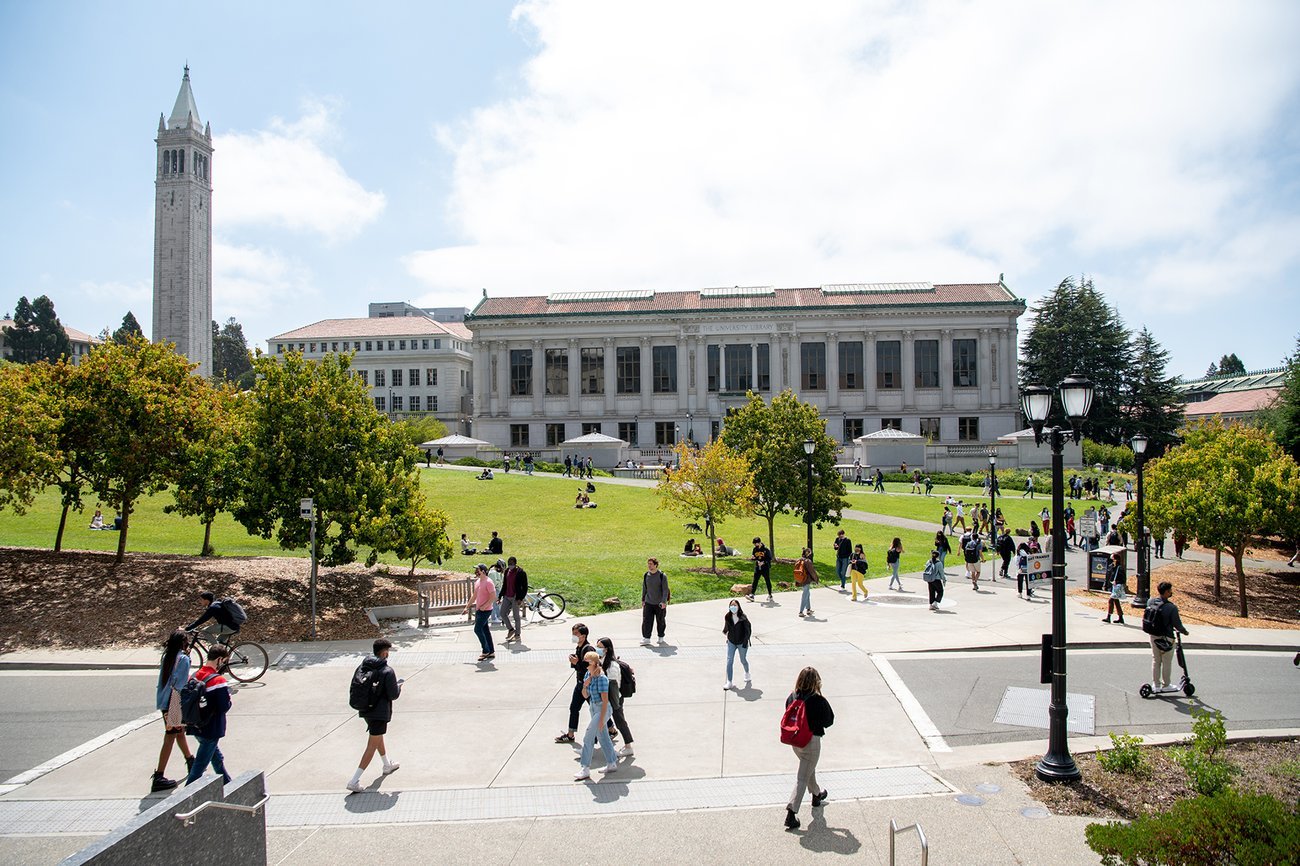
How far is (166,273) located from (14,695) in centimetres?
12232

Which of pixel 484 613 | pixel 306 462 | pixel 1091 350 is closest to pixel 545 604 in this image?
pixel 484 613

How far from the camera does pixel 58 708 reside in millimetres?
12391

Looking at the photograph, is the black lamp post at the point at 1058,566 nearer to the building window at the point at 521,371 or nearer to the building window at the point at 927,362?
the building window at the point at 927,362

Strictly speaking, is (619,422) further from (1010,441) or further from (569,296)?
(1010,441)

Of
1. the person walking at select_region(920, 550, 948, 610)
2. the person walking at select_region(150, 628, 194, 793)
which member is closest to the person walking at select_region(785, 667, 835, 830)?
the person walking at select_region(150, 628, 194, 793)

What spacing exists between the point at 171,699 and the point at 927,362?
242 ft

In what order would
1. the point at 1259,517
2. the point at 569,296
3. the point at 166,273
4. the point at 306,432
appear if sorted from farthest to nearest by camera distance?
the point at 166,273 → the point at 569,296 → the point at 1259,517 → the point at 306,432

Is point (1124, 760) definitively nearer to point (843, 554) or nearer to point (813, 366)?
point (843, 554)

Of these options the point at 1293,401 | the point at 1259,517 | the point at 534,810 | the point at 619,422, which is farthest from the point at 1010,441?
the point at 534,810

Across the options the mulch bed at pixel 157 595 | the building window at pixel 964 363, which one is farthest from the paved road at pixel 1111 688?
the building window at pixel 964 363

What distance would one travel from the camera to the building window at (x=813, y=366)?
7588cm

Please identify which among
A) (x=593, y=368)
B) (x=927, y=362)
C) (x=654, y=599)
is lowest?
(x=654, y=599)

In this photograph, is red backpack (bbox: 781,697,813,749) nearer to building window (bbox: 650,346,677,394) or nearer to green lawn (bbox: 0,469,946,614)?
green lawn (bbox: 0,469,946,614)

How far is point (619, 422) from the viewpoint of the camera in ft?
254
